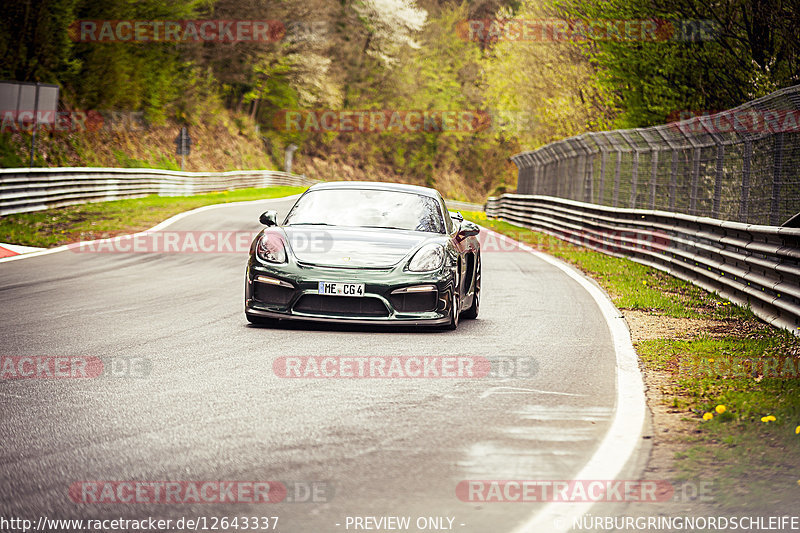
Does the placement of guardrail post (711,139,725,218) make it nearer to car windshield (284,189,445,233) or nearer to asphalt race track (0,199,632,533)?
asphalt race track (0,199,632,533)

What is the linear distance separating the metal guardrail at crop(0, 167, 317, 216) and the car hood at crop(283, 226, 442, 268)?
1372 centimetres

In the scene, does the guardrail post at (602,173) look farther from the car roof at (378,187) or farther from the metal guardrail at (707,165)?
the car roof at (378,187)

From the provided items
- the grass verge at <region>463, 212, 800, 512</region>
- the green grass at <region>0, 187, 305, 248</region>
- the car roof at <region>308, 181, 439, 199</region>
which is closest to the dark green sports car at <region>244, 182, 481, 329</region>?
the car roof at <region>308, 181, 439, 199</region>

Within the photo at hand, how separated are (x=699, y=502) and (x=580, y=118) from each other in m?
35.8

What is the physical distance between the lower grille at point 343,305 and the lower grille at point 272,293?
13 cm

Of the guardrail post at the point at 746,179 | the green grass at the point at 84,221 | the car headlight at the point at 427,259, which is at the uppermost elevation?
the guardrail post at the point at 746,179

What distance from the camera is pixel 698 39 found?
2311 centimetres

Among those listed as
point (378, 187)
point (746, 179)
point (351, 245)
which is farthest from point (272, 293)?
point (746, 179)

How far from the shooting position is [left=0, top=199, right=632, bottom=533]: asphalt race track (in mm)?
4137

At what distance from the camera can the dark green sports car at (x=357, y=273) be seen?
868cm

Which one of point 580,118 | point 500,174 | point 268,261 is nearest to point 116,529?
point 268,261

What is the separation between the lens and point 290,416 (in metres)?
5.60

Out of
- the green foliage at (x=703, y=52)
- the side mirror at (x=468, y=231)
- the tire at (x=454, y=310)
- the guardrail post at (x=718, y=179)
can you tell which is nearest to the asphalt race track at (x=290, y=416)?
the tire at (x=454, y=310)

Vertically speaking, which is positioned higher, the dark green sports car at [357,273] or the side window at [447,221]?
the side window at [447,221]
